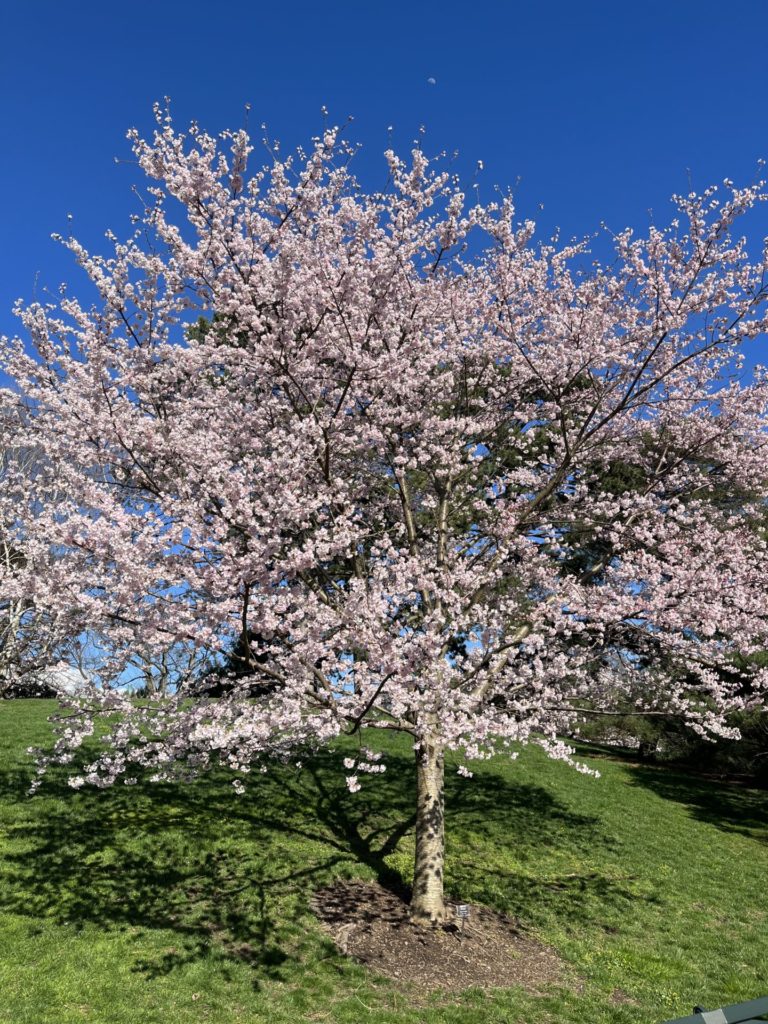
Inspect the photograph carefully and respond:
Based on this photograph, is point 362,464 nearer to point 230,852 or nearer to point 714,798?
point 230,852

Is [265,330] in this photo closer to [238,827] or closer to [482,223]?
[482,223]

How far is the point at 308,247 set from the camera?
9.32 m

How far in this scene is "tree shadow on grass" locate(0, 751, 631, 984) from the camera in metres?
8.51

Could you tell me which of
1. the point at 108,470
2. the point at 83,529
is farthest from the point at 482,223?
the point at 83,529

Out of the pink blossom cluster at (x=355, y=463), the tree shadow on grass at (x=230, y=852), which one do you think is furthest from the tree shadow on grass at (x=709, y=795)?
the pink blossom cluster at (x=355, y=463)

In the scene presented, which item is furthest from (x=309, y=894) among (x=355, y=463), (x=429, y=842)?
(x=355, y=463)

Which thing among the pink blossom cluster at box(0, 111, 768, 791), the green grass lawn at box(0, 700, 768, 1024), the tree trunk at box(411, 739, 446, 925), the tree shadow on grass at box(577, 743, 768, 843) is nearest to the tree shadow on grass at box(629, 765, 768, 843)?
the tree shadow on grass at box(577, 743, 768, 843)

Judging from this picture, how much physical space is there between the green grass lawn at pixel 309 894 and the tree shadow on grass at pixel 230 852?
3cm

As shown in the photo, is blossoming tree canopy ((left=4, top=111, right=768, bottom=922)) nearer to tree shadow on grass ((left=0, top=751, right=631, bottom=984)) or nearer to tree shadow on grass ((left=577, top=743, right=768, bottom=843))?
tree shadow on grass ((left=0, top=751, right=631, bottom=984))

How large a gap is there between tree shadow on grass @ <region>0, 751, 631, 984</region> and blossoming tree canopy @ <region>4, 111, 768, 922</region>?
156 cm

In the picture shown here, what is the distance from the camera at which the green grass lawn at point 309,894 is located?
742cm

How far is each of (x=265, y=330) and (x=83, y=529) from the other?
368cm

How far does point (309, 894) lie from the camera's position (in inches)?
385

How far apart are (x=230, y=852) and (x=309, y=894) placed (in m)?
1.54
